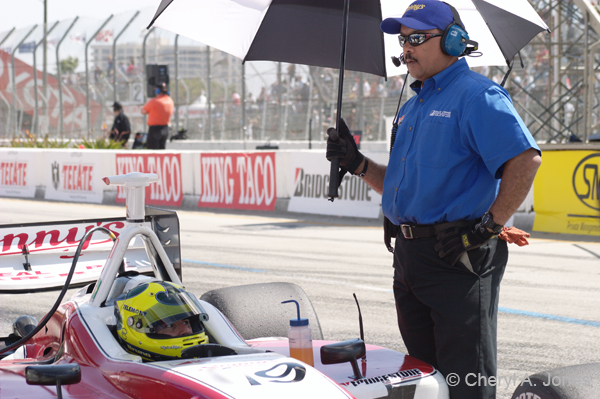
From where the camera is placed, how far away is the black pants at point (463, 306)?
2852mm

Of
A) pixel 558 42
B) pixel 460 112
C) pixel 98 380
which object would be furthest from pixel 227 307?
pixel 558 42

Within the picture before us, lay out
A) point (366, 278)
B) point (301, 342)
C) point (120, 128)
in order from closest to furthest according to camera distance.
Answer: point (301, 342), point (366, 278), point (120, 128)

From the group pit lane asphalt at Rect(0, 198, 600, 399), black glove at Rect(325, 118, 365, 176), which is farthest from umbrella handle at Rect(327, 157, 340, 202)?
pit lane asphalt at Rect(0, 198, 600, 399)

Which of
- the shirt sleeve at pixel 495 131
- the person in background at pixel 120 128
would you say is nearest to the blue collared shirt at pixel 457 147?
the shirt sleeve at pixel 495 131

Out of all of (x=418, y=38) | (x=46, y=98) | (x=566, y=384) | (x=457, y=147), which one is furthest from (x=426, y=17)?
(x=46, y=98)

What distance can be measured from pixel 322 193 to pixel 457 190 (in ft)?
32.4

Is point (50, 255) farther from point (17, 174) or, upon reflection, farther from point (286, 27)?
point (17, 174)

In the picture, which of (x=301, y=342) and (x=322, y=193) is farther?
(x=322, y=193)

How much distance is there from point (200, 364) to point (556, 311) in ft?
13.8

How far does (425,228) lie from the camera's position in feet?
9.63

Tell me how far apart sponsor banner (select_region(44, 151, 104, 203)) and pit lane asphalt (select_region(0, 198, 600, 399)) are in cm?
349

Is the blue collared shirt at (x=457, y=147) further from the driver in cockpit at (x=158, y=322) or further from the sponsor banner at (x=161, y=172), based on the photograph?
the sponsor banner at (x=161, y=172)

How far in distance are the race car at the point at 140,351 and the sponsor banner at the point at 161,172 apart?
35.2 feet

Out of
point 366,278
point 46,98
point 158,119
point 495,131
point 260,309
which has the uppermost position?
point 46,98
